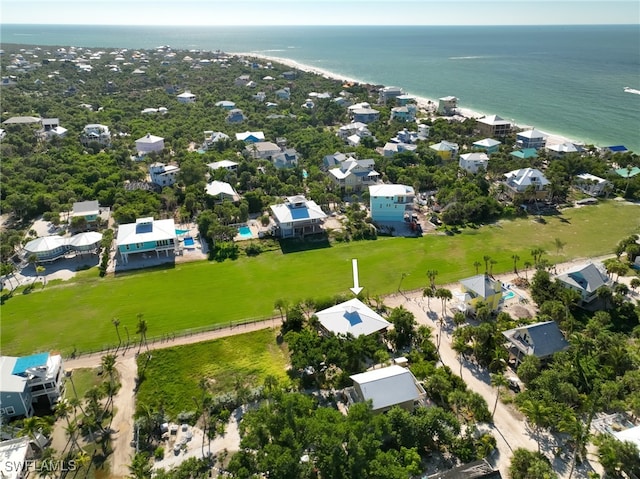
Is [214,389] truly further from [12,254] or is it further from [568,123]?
[568,123]

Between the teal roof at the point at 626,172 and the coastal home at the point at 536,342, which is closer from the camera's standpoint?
the coastal home at the point at 536,342

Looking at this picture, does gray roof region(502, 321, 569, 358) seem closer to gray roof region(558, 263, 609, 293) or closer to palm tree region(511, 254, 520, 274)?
gray roof region(558, 263, 609, 293)

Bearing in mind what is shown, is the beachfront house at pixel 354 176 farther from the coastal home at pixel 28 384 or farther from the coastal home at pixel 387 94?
the coastal home at pixel 387 94

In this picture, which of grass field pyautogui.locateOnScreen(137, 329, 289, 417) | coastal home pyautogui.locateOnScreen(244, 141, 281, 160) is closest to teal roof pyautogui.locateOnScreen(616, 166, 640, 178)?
coastal home pyautogui.locateOnScreen(244, 141, 281, 160)

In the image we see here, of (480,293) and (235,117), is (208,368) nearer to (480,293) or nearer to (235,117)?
(480,293)

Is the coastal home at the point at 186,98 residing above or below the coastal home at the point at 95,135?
above

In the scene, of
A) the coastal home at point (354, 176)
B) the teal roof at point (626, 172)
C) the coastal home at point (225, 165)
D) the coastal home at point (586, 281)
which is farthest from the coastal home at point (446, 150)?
the coastal home at point (586, 281)
